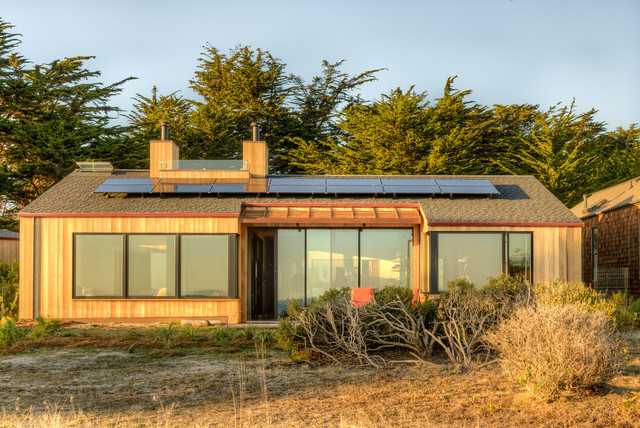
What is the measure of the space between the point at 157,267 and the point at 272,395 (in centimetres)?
854

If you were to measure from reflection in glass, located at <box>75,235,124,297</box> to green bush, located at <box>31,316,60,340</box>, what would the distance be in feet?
4.65

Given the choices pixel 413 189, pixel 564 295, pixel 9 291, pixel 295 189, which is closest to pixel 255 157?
pixel 295 189

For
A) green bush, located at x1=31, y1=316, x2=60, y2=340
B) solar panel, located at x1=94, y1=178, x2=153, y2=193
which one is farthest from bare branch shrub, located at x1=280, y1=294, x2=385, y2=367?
solar panel, located at x1=94, y1=178, x2=153, y2=193

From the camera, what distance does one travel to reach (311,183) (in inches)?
701

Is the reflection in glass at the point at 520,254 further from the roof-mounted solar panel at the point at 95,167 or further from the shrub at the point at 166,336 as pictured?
the roof-mounted solar panel at the point at 95,167

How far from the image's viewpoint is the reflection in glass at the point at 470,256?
1559cm

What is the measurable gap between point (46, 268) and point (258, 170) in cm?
602

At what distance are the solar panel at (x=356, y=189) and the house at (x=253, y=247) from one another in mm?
125

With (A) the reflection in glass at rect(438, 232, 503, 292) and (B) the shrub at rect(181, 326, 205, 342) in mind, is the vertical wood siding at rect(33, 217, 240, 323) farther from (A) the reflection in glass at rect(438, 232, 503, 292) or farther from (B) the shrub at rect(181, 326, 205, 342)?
(A) the reflection in glass at rect(438, 232, 503, 292)

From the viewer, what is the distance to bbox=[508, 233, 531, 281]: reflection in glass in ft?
51.4

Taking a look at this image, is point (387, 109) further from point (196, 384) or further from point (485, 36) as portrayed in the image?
point (196, 384)

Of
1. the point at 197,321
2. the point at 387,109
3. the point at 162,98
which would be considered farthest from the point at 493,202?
the point at 162,98

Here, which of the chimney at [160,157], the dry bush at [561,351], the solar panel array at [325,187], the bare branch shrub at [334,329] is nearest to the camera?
the dry bush at [561,351]

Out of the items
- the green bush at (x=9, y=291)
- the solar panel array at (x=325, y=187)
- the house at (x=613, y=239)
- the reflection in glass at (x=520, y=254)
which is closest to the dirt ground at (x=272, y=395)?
the reflection in glass at (x=520, y=254)
